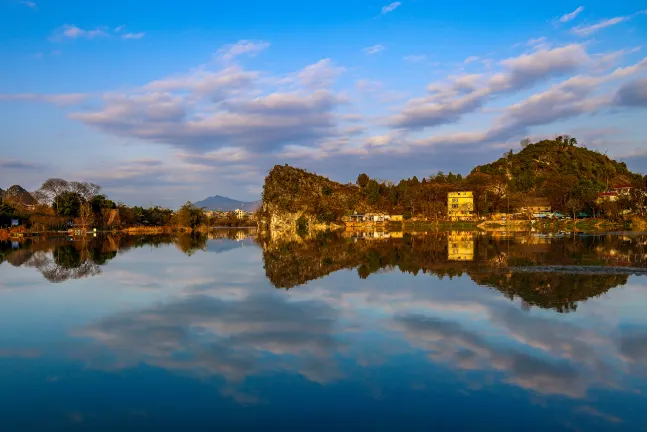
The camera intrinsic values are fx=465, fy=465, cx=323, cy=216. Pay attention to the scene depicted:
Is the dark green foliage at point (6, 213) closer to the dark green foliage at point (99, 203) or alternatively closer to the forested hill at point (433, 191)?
the dark green foliage at point (99, 203)

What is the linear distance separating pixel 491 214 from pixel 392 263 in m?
113

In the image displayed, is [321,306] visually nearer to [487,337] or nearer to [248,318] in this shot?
[248,318]

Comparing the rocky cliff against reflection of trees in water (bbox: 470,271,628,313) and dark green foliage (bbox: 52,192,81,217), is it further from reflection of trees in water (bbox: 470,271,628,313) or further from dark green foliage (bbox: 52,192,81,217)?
reflection of trees in water (bbox: 470,271,628,313)

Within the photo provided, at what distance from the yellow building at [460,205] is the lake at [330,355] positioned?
118374 millimetres

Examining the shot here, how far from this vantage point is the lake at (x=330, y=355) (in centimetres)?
881

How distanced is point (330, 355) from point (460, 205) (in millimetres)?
137056

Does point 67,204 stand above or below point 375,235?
above

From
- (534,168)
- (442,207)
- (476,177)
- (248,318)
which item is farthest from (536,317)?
(534,168)

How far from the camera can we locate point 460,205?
468 ft

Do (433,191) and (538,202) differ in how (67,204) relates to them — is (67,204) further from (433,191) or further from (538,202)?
(538,202)

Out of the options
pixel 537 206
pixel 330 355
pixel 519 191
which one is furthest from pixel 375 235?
pixel 519 191

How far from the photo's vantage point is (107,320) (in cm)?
1712

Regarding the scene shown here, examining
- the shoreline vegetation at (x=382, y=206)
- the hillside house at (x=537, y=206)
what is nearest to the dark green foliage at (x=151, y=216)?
the shoreline vegetation at (x=382, y=206)

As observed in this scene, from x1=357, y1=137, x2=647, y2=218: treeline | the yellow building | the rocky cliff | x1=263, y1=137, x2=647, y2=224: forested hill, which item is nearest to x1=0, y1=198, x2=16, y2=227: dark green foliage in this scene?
the rocky cliff
